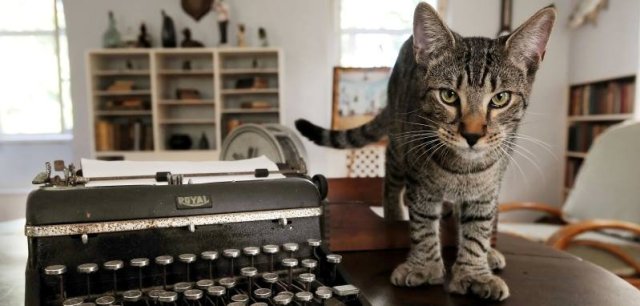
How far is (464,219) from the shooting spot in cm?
92

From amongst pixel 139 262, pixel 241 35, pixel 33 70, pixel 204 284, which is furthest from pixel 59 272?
pixel 33 70

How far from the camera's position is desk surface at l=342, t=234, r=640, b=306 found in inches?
31.3

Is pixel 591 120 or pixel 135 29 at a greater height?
pixel 135 29

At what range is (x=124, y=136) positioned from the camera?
11.9ft

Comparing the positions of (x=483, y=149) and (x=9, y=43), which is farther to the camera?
(x=9, y=43)

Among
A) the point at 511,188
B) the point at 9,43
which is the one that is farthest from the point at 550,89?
the point at 9,43

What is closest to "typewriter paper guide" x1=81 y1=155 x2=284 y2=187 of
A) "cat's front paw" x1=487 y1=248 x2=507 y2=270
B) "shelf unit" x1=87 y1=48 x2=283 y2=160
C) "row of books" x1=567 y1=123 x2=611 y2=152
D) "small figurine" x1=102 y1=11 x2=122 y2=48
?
"cat's front paw" x1=487 y1=248 x2=507 y2=270

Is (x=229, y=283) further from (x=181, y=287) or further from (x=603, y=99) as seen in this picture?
(x=603, y=99)

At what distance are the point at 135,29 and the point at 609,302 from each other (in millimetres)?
3872

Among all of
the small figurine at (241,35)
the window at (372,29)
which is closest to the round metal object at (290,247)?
the small figurine at (241,35)

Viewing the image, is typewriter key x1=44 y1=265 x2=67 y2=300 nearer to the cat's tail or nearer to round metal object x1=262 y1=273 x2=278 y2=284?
round metal object x1=262 y1=273 x2=278 y2=284

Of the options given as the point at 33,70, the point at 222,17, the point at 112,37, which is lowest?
the point at 33,70

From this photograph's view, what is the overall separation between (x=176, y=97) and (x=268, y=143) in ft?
9.17

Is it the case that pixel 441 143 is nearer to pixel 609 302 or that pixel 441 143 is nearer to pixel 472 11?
pixel 609 302
